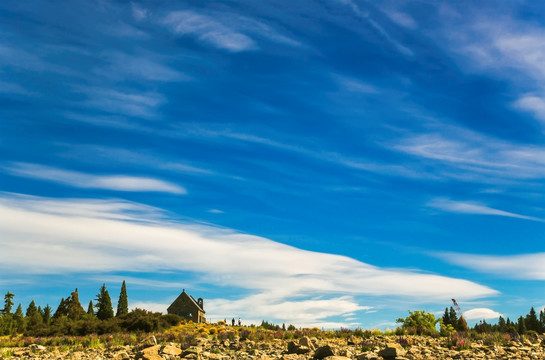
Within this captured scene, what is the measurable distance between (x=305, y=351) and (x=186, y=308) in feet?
128

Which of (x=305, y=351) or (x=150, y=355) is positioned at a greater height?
(x=305, y=351)

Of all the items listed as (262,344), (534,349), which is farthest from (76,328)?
(534,349)

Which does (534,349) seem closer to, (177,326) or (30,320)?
(177,326)

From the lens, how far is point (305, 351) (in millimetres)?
22734

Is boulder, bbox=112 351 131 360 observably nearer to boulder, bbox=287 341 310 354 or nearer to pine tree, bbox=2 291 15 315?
boulder, bbox=287 341 310 354

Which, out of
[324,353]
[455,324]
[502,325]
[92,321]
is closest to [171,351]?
[324,353]

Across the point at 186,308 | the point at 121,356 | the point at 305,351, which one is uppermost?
the point at 186,308

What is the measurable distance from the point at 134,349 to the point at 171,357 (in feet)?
15.3

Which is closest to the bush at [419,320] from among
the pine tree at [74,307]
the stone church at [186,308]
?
the stone church at [186,308]

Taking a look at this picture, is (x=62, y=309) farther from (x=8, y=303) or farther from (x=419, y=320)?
(x=419, y=320)

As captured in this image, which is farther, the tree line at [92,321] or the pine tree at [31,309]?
the pine tree at [31,309]

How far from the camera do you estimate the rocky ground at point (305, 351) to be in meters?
21.2

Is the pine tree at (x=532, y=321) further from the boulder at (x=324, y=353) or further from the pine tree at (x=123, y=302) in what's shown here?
the boulder at (x=324, y=353)

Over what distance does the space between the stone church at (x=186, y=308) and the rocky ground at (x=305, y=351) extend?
30.4 meters
